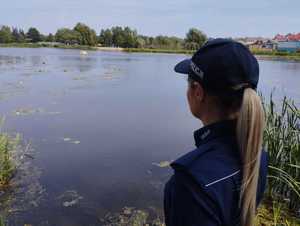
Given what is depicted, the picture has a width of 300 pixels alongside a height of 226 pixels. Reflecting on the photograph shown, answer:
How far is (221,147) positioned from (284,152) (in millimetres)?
3282

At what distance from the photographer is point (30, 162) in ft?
20.0

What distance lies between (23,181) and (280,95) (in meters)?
12.0

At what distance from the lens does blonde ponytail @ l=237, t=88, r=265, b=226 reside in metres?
1.10

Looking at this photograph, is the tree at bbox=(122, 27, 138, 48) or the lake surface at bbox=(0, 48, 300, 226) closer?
the lake surface at bbox=(0, 48, 300, 226)

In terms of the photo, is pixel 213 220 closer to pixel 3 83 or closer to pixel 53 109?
pixel 53 109

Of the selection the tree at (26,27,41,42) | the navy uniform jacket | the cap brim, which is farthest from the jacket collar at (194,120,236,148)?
the tree at (26,27,41,42)

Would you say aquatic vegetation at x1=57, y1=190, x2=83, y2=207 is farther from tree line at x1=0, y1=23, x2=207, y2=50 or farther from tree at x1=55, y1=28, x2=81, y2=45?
tree at x1=55, y1=28, x2=81, y2=45

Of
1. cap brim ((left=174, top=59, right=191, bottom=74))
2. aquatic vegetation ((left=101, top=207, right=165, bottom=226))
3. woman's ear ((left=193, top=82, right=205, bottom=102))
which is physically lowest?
aquatic vegetation ((left=101, top=207, right=165, bottom=226))

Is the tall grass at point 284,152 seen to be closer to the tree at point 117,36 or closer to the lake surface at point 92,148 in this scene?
the lake surface at point 92,148

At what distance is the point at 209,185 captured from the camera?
3.30 feet

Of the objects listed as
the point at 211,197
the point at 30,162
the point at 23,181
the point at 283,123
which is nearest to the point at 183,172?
the point at 211,197

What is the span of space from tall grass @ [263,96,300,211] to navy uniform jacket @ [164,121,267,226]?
3.00 meters

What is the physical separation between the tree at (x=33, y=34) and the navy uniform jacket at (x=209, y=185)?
353 ft

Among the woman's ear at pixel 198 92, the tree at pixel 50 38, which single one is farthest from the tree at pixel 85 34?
the woman's ear at pixel 198 92
